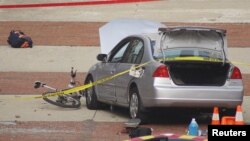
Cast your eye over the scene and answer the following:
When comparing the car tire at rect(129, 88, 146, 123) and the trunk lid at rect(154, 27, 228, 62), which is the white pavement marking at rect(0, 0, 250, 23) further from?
the car tire at rect(129, 88, 146, 123)

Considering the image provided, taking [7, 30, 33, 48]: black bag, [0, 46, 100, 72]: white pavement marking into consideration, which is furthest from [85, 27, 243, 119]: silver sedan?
[7, 30, 33, 48]: black bag

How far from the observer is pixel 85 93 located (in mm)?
14438

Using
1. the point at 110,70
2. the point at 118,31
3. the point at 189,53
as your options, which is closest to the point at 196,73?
the point at 189,53

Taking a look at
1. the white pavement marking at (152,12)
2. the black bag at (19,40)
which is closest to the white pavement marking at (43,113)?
the black bag at (19,40)

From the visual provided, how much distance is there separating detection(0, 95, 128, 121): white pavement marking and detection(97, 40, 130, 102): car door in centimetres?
36

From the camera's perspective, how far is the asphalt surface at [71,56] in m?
11.7

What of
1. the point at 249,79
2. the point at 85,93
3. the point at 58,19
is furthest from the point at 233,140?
the point at 58,19

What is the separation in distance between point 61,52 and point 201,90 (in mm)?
8707

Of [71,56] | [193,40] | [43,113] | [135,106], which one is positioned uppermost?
[193,40]

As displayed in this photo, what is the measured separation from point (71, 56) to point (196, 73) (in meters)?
8.02

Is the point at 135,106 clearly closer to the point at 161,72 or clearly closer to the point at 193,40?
the point at 161,72

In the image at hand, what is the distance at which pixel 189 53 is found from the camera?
1169 cm

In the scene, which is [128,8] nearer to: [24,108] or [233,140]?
[24,108]

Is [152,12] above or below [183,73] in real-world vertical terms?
below
